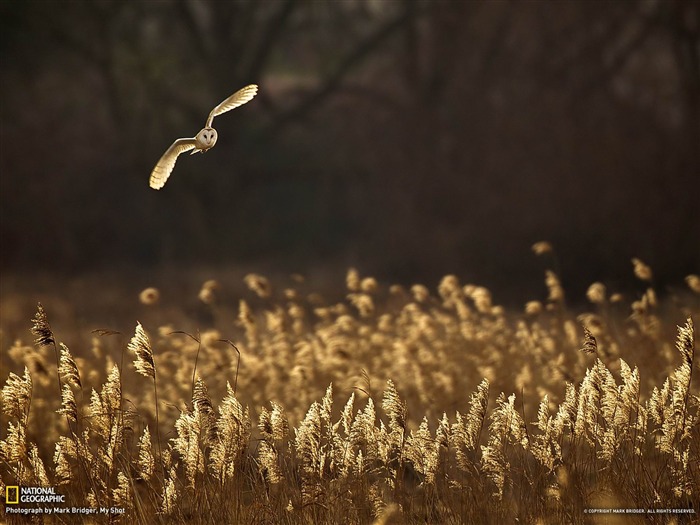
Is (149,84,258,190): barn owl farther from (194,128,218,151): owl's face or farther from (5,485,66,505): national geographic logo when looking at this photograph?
(5,485,66,505): national geographic logo

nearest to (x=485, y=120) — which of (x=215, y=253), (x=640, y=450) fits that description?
(x=215, y=253)

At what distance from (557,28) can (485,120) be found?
140cm

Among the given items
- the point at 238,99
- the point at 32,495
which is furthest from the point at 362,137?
the point at 238,99

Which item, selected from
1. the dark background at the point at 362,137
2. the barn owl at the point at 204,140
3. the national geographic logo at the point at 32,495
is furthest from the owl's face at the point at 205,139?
the dark background at the point at 362,137

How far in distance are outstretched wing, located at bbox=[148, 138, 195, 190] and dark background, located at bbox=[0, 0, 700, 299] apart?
858 cm

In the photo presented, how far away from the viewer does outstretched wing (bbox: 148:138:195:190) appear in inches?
117

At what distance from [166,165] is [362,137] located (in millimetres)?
10999

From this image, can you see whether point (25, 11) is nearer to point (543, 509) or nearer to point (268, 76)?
point (268, 76)

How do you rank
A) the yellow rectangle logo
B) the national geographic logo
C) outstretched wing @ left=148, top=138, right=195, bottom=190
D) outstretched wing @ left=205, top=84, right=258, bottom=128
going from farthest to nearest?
the yellow rectangle logo
the national geographic logo
outstretched wing @ left=205, top=84, right=258, bottom=128
outstretched wing @ left=148, top=138, right=195, bottom=190

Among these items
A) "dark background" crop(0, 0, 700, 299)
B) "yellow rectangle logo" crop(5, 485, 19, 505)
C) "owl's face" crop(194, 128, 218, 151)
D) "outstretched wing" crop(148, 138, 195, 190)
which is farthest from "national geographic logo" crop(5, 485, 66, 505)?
"dark background" crop(0, 0, 700, 299)

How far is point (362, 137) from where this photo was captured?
14.0 metres

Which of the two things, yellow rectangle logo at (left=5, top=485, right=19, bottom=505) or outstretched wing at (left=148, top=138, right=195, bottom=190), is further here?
yellow rectangle logo at (left=5, top=485, right=19, bottom=505)

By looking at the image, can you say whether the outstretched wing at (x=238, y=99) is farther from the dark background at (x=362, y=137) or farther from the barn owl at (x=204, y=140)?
the dark background at (x=362, y=137)

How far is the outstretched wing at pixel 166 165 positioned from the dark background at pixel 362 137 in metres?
8.58
